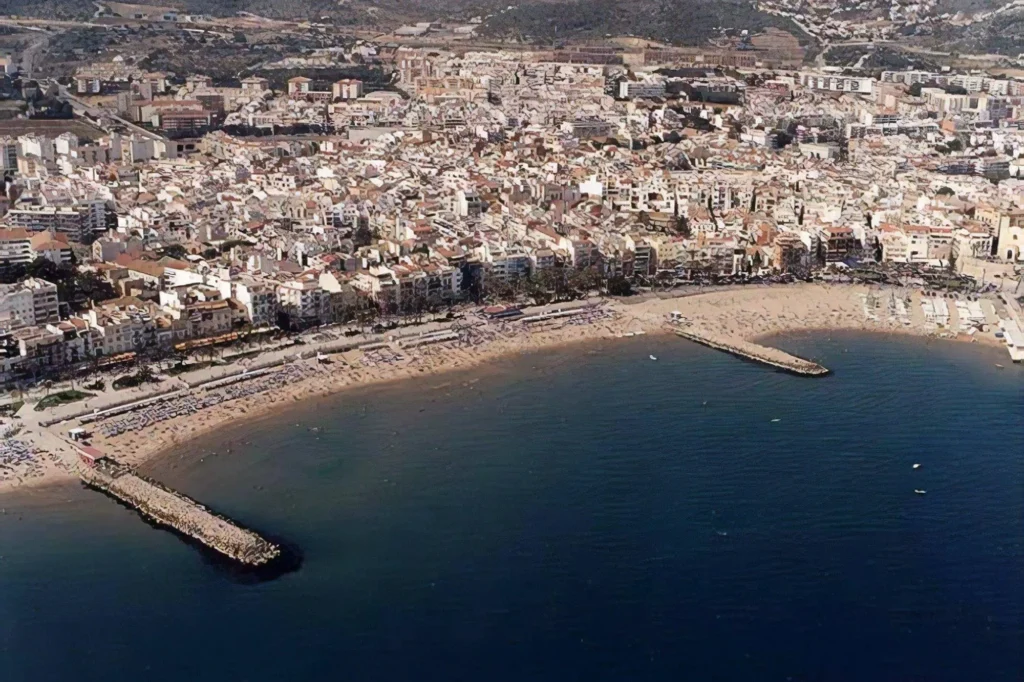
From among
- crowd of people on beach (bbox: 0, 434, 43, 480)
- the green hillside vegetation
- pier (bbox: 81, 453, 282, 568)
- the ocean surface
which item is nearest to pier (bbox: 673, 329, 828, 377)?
the ocean surface

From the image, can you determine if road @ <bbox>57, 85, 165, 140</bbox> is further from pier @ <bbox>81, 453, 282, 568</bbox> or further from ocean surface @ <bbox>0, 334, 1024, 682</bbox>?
pier @ <bbox>81, 453, 282, 568</bbox>

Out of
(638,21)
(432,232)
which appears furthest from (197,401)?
(638,21)

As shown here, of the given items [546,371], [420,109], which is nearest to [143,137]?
[420,109]

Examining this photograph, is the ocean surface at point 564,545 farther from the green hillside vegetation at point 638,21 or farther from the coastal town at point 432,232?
the green hillside vegetation at point 638,21

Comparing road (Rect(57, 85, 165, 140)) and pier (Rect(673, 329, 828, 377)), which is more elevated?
road (Rect(57, 85, 165, 140))

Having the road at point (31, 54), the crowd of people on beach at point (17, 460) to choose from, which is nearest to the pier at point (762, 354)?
the crowd of people on beach at point (17, 460)

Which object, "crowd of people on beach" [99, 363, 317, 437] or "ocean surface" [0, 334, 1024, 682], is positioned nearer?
"ocean surface" [0, 334, 1024, 682]
